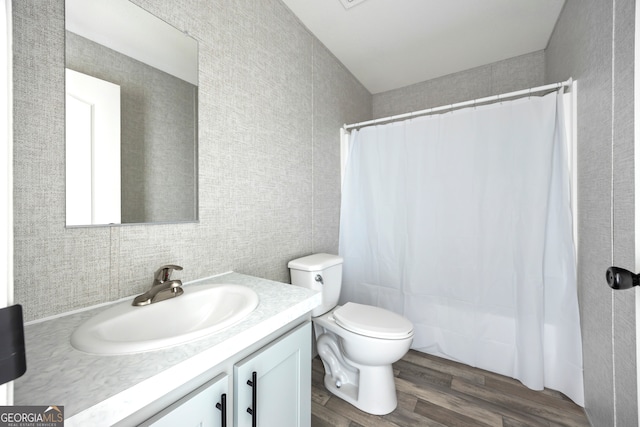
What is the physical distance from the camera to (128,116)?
36.2 inches

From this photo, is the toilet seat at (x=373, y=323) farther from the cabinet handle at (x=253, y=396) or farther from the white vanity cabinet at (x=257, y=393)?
the cabinet handle at (x=253, y=396)

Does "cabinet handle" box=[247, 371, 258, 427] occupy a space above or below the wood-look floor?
above

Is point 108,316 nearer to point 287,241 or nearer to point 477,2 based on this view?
point 287,241

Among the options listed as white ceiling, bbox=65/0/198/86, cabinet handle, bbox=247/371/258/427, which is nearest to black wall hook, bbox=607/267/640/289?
cabinet handle, bbox=247/371/258/427

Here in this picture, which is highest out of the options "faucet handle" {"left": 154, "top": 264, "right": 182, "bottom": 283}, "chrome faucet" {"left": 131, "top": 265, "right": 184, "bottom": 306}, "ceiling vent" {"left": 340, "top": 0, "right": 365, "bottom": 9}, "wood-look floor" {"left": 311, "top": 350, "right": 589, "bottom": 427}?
"ceiling vent" {"left": 340, "top": 0, "right": 365, "bottom": 9}

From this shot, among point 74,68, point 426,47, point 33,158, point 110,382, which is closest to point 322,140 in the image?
point 426,47

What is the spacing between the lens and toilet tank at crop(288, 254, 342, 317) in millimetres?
1542

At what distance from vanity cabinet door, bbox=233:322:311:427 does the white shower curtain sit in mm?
1248

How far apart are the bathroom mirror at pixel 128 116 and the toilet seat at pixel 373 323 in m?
0.99

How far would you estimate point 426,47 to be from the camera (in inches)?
78.3

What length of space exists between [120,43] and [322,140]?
1297 mm

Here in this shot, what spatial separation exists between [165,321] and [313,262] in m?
0.90

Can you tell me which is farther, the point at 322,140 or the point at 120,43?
the point at 322,140

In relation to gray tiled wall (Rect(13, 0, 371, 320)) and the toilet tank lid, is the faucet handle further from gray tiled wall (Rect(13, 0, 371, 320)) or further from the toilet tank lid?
the toilet tank lid
